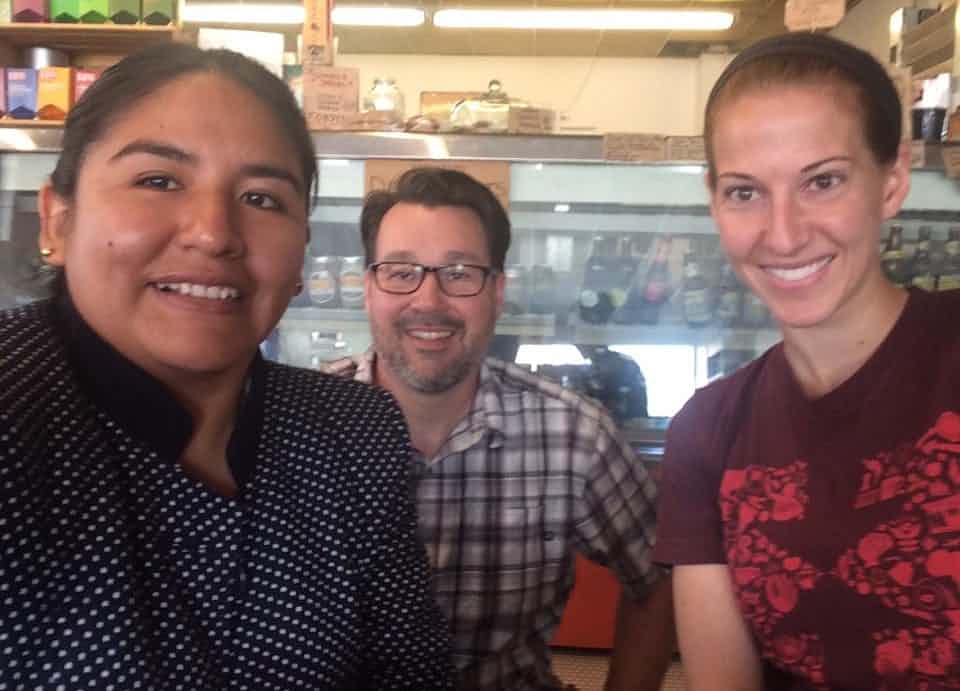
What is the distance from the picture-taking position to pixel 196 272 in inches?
33.5

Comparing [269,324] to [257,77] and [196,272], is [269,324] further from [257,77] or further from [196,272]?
[257,77]

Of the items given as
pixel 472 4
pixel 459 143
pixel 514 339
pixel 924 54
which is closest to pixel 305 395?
pixel 459 143

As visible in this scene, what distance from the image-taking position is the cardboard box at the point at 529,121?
2.19 m

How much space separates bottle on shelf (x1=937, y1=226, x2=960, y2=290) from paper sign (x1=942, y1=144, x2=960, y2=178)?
276 millimetres

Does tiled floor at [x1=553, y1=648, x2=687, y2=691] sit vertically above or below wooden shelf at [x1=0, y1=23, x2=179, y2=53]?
below

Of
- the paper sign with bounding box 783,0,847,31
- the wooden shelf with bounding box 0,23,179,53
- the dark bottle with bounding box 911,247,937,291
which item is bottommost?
the dark bottle with bounding box 911,247,937,291

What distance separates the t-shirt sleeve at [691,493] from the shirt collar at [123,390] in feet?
2.16

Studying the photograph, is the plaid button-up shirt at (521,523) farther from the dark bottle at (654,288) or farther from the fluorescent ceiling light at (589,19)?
the fluorescent ceiling light at (589,19)

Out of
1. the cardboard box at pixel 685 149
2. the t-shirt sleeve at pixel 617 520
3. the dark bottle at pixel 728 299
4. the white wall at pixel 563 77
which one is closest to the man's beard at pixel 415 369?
the t-shirt sleeve at pixel 617 520

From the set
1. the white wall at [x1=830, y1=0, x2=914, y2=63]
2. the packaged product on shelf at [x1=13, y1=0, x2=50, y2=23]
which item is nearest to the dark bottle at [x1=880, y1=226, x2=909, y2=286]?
the packaged product on shelf at [x1=13, y1=0, x2=50, y2=23]

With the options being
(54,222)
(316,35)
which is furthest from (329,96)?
(54,222)

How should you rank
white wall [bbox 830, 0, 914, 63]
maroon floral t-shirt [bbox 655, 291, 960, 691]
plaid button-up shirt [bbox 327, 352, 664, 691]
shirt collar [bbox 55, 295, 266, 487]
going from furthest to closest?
white wall [bbox 830, 0, 914, 63] → plaid button-up shirt [bbox 327, 352, 664, 691] → maroon floral t-shirt [bbox 655, 291, 960, 691] → shirt collar [bbox 55, 295, 266, 487]

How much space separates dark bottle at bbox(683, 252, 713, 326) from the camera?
8.01 ft

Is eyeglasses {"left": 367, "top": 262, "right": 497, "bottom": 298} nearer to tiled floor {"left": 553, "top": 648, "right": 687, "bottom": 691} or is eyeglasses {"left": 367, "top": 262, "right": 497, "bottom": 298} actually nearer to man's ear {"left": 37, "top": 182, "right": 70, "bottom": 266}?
man's ear {"left": 37, "top": 182, "right": 70, "bottom": 266}
